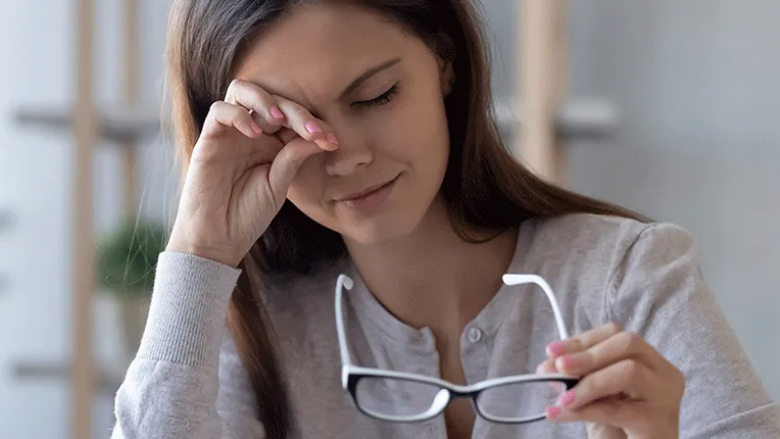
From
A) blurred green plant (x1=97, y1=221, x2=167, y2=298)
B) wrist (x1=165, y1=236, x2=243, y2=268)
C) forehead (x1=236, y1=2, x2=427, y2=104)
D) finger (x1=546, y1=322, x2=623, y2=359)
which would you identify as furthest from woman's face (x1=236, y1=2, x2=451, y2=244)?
blurred green plant (x1=97, y1=221, x2=167, y2=298)

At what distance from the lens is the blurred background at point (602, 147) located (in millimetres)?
2264

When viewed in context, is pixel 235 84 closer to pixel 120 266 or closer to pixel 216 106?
pixel 216 106

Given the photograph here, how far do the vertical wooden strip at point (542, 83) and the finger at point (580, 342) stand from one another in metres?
1.15

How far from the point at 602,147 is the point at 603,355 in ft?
5.22

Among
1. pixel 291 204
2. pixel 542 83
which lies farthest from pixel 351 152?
pixel 542 83

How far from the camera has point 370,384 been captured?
1.12m

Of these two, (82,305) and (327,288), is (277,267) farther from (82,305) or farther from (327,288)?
(82,305)

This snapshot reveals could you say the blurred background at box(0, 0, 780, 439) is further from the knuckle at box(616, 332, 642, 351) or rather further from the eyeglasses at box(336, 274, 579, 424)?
the knuckle at box(616, 332, 642, 351)

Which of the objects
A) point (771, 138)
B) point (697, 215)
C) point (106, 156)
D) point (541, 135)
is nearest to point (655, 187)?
point (697, 215)

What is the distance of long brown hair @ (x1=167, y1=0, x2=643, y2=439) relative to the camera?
3.48 ft

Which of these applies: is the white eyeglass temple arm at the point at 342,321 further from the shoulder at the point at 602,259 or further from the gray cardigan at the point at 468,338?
the shoulder at the point at 602,259

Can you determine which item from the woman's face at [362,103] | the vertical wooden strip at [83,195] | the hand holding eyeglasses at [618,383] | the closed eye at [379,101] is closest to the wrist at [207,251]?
the woman's face at [362,103]

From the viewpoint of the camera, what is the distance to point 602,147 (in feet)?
7.68

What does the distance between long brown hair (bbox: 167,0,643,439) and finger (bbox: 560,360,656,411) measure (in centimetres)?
36
